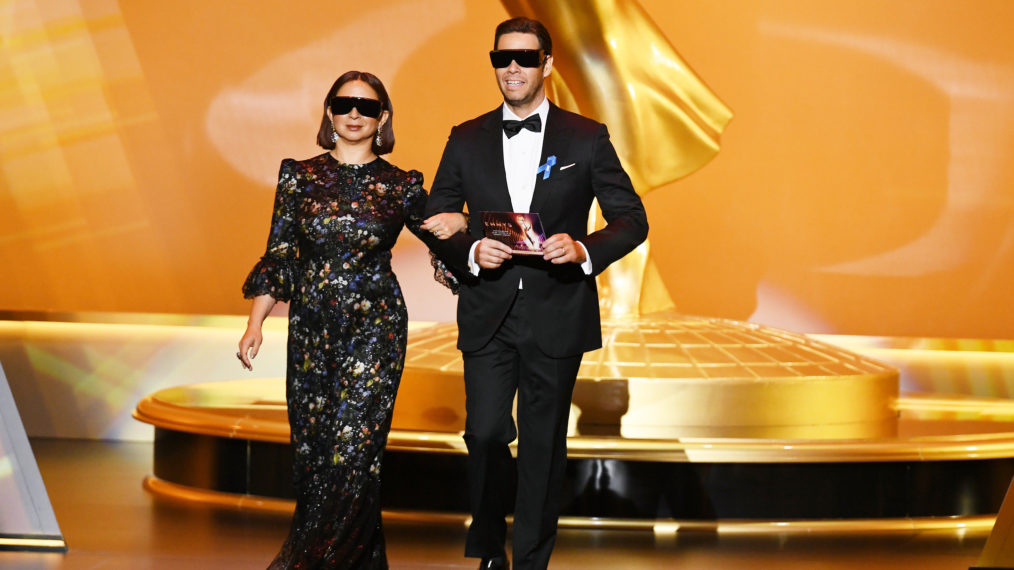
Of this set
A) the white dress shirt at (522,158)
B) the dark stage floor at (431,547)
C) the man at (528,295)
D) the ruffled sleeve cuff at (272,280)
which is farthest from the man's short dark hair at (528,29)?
the dark stage floor at (431,547)

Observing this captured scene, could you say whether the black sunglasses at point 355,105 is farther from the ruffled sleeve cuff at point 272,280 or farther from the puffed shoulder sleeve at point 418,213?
the ruffled sleeve cuff at point 272,280

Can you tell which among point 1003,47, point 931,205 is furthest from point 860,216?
point 1003,47

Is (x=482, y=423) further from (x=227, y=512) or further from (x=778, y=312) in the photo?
(x=778, y=312)

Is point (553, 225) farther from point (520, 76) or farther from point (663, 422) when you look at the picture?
point (663, 422)

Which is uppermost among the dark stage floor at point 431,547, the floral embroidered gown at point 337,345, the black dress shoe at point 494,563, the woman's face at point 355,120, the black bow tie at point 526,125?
the woman's face at point 355,120

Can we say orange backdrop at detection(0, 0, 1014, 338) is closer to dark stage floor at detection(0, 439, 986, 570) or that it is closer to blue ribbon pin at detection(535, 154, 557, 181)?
dark stage floor at detection(0, 439, 986, 570)

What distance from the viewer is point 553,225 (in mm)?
2943

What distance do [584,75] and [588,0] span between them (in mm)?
321

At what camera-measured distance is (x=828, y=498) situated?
4281 mm

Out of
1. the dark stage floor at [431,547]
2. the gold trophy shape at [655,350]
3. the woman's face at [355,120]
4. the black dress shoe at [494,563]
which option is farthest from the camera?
the gold trophy shape at [655,350]

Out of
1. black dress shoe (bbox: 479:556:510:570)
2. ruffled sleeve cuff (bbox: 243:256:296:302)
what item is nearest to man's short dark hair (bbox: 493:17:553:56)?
ruffled sleeve cuff (bbox: 243:256:296:302)

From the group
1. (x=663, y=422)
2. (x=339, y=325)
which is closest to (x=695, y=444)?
(x=663, y=422)

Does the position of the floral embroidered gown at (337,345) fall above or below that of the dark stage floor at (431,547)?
above

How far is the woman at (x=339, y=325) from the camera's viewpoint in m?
3.12
